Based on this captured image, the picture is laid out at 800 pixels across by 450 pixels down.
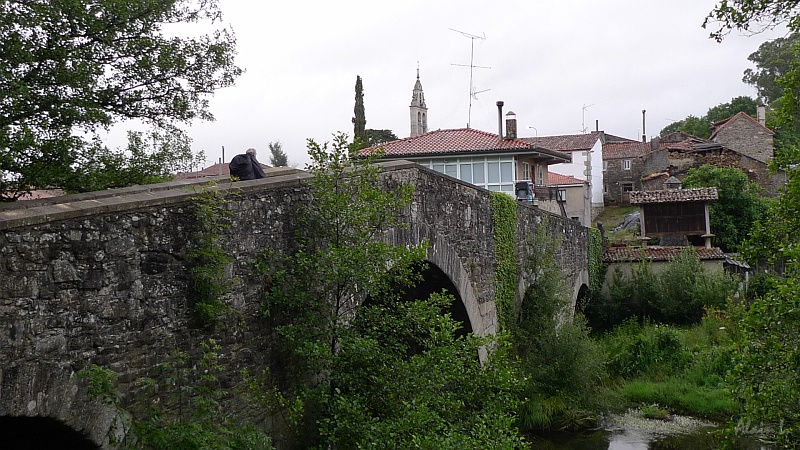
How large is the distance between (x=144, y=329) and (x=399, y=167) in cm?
429

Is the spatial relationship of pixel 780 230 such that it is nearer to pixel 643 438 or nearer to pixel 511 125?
pixel 643 438

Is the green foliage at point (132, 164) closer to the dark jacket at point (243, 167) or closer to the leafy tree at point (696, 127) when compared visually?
the dark jacket at point (243, 167)

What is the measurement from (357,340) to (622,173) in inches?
1481

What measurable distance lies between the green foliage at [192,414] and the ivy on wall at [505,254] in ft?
26.0

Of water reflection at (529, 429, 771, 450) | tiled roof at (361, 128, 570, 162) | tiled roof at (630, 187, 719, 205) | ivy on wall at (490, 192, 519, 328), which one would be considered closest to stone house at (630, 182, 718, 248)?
tiled roof at (630, 187, 719, 205)

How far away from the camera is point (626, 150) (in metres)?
42.6

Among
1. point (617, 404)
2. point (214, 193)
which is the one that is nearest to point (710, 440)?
point (617, 404)

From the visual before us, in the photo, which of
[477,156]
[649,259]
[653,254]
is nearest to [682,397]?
[649,259]

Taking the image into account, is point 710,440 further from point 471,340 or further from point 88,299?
point 88,299

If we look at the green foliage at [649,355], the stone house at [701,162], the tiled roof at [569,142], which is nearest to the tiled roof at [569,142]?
the tiled roof at [569,142]

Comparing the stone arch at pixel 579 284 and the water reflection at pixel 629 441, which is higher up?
the stone arch at pixel 579 284

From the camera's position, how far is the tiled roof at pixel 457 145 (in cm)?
2517

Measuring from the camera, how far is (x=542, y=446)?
13.6m

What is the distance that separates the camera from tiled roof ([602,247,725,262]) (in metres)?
23.7
